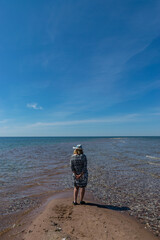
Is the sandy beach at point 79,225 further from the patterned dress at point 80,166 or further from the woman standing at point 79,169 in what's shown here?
the patterned dress at point 80,166

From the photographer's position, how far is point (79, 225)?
19.0 ft

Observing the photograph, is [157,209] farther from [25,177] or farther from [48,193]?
[25,177]

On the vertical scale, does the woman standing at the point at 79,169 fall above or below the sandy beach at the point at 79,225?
above

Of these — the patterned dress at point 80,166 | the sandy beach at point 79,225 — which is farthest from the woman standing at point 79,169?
the sandy beach at point 79,225

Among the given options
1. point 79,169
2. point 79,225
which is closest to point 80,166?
point 79,169

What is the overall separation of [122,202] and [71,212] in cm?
330

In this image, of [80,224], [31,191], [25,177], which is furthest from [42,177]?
[80,224]

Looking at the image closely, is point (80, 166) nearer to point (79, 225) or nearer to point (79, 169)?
point (79, 169)

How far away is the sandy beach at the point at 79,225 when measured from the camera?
5.19 metres

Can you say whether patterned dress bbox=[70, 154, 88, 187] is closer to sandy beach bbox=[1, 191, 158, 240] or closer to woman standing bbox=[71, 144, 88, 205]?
woman standing bbox=[71, 144, 88, 205]

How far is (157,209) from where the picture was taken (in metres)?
7.67

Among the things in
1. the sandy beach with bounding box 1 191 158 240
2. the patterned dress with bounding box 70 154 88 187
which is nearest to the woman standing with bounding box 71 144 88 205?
the patterned dress with bounding box 70 154 88 187

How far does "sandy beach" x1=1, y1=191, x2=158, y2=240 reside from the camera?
5188mm

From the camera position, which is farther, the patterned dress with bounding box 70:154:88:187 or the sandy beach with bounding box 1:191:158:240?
the patterned dress with bounding box 70:154:88:187
